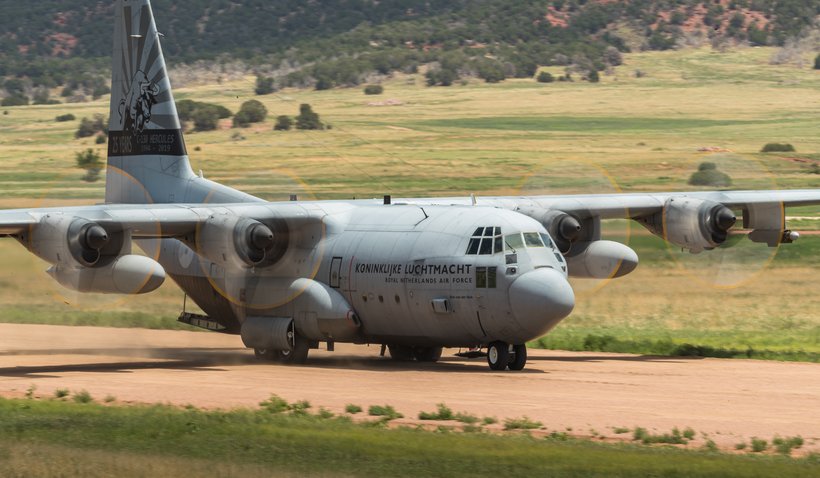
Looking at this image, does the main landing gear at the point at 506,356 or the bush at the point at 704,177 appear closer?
the main landing gear at the point at 506,356

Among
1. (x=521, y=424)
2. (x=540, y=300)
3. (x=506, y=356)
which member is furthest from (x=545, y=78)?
(x=521, y=424)

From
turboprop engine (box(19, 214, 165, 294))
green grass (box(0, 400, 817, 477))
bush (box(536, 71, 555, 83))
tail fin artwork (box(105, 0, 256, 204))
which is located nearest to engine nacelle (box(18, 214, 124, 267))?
turboprop engine (box(19, 214, 165, 294))

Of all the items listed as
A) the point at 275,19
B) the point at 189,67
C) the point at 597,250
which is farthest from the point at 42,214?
the point at 275,19

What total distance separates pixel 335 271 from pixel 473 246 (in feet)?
12.5

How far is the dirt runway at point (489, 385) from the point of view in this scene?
21.5 meters

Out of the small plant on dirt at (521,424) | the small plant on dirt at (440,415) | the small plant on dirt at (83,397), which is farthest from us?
the small plant on dirt at (83,397)

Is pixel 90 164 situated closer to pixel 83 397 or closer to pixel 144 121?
pixel 144 121

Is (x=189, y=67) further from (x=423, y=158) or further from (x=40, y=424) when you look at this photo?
(x=40, y=424)

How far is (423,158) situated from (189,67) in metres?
66.6

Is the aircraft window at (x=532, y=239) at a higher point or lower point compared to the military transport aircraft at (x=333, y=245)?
higher

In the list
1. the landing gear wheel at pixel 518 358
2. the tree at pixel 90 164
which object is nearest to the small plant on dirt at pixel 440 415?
the landing gear wheel at pixel 518 358

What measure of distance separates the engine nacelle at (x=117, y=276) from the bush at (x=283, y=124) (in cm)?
8114

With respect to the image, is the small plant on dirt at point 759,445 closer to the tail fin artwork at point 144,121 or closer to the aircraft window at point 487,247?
the aircraft window at point 487,247

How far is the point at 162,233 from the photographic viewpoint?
28.9 meters
